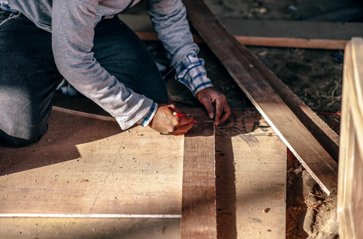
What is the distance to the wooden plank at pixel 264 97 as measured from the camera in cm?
145

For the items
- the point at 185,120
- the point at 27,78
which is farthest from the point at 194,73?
the point at 27,78

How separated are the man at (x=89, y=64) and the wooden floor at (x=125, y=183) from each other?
13 centimetres

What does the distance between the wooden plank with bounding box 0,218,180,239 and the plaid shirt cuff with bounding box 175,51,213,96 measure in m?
0.85

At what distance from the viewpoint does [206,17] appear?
8.56 ft

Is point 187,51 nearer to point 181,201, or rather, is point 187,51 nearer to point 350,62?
point 181,201

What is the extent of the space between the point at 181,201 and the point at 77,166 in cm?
55

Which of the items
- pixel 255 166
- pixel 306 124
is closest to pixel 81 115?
pixel 255 166

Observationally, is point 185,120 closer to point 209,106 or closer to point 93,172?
point 209,106

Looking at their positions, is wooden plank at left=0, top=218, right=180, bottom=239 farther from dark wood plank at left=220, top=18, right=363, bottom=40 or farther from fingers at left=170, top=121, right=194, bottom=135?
dark wood plank at left=220, top=18, right=363, bottom=40

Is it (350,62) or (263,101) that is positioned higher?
(350,62)

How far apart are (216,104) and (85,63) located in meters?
0.77

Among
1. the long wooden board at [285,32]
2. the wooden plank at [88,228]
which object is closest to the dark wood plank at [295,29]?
the long wooden board at [285,32]

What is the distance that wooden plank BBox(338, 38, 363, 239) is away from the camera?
0.74m

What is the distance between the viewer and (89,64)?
4.41 ft
